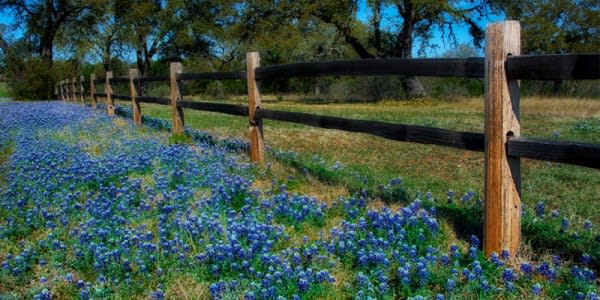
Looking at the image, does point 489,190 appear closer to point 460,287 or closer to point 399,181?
point 460,287

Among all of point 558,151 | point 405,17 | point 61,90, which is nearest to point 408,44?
point 405,17

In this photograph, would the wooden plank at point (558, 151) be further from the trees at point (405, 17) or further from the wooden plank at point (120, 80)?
the trees at point (405, 17)

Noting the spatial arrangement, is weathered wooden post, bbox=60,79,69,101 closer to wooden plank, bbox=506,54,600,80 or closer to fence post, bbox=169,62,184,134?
fence post, bbox=169,62,184,134

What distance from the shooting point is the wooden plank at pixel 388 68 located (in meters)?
3.74

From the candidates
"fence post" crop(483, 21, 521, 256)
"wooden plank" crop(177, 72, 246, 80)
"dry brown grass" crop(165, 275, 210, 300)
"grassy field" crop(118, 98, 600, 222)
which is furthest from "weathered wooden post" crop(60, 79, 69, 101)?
"fence post" crop(483, 21, 521, 256)

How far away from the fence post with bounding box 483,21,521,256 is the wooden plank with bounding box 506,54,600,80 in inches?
3.5

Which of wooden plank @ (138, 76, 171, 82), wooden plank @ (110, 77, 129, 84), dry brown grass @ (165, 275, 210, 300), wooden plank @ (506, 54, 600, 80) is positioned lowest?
dry brown grass @ (165, 275, 210, 300)

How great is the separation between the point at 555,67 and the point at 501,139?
0.54m

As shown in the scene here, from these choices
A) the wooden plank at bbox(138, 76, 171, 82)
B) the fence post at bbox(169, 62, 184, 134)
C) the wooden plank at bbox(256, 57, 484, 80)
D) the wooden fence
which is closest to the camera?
the wooden fence

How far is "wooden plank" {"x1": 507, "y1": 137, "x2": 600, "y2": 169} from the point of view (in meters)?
2.95

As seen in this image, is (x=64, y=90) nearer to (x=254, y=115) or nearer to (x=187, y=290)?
(x=254, y=115)

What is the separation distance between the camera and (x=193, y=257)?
3531 mm

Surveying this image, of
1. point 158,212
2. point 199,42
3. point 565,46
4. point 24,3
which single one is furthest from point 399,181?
point 199,42

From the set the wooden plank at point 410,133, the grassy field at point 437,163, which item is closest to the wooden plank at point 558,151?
the wooden plank at point 410,133
